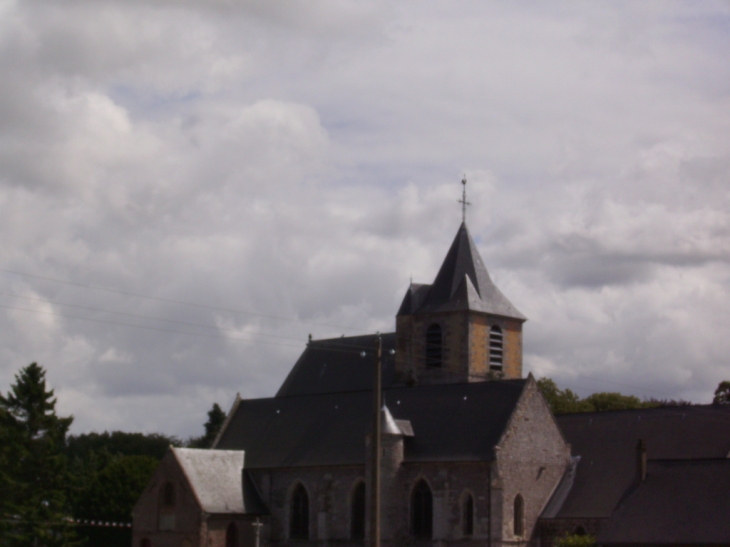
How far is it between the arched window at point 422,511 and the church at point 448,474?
0.06 meters

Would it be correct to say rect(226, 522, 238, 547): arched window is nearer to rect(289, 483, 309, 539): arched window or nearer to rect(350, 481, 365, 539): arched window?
rect(289, 483, 309, 539): arched window

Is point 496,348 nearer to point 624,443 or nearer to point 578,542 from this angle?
point 624,443

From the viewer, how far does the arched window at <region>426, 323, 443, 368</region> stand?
61.6 m

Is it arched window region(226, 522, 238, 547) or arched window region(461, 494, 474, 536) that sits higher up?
arched window region(461, 494, 474, 536)

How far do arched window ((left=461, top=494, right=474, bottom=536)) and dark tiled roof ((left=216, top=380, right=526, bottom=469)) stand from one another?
63.8 inches

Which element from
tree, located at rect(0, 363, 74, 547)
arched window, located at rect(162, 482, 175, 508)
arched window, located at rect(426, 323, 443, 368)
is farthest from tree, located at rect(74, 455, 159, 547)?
arched window, located at rect(426, 323, 443, 368)

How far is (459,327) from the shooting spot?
201 ft

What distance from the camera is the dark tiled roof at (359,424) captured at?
157ft

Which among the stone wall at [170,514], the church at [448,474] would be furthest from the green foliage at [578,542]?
the stone wall at [170,514]

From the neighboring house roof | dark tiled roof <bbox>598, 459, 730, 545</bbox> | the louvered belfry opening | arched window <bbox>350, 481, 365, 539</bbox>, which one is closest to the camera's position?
dark tiled roof <bbox>598, 459, 730, 545</bbox>

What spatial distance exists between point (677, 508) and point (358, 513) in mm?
14691

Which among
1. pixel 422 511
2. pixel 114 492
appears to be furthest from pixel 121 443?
pixel 422 511

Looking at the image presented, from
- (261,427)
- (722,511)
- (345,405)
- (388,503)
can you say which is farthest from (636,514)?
(261,427)

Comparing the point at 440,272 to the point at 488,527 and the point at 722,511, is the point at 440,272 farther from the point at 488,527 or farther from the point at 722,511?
the point at 722,511
